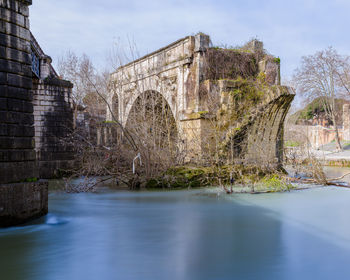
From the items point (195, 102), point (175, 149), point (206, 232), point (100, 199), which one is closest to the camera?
point (206, 232)

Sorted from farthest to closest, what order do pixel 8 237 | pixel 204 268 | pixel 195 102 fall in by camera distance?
pixel 195 102, pixel 8 237, pixel 204 268

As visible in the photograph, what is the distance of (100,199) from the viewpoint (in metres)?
8.55

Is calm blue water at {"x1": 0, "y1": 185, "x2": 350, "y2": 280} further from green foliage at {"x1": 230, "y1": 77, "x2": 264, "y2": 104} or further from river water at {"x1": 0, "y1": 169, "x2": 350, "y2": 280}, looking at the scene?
green foliage at {"x1": 230, "y1": 77, "x2": 264, "y2": 104}

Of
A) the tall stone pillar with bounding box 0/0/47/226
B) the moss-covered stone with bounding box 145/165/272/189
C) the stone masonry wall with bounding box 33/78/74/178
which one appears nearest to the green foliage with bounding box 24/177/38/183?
the tall stone pillar with bounding box 0/0/47/226

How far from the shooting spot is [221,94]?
36.9 feet

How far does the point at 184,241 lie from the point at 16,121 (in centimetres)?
299

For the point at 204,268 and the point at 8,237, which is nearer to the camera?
the point at 204,268

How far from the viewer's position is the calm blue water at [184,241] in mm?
4023

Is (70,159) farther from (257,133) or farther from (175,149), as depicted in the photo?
(257,133)

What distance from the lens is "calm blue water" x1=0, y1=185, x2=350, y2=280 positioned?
4023 millimetres

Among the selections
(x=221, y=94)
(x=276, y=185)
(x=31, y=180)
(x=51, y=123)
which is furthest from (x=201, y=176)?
(x=51, y=123)

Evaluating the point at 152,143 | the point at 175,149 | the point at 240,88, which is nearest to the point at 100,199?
the point at 152,143

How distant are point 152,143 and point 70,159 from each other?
5.03 m

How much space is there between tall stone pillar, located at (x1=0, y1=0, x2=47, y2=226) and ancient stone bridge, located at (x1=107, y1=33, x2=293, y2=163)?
3991mm
